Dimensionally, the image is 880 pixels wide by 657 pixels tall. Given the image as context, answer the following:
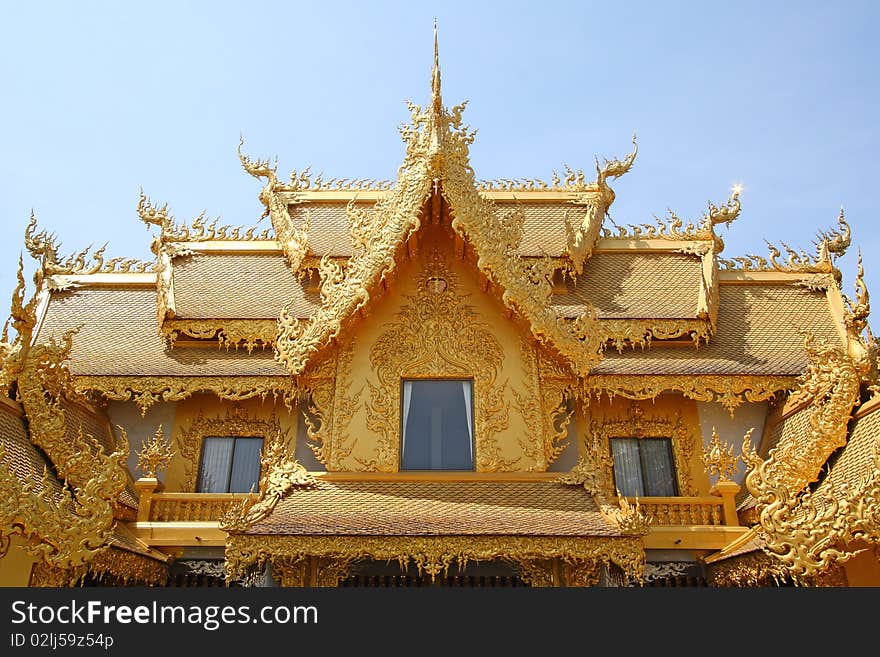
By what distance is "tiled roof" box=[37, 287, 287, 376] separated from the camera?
8.94 meters

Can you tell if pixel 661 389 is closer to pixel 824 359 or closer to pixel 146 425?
pixel 824 359

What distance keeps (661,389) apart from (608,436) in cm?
84

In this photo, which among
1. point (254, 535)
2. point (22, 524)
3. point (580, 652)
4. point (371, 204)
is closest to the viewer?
point (580, 652)

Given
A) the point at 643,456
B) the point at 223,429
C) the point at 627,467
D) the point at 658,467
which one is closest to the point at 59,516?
the point at 223,429

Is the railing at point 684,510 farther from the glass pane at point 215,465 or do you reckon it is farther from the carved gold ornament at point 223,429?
the glass pane at point 215,465

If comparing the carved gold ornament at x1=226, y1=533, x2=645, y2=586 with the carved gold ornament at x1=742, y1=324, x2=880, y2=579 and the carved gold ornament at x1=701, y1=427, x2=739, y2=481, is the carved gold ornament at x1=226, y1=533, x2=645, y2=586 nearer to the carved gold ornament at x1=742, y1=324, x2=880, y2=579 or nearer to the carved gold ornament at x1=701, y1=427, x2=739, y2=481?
the carved gold ornament at x1=742, y1=324, x2=880, y2=579

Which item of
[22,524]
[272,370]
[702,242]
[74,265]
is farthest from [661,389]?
[74,265]

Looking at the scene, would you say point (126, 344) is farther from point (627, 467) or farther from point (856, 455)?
point (856, 455)

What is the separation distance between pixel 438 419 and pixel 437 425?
0.07 m

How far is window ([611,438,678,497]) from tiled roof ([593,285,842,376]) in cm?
90

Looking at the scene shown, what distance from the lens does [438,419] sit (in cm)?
816

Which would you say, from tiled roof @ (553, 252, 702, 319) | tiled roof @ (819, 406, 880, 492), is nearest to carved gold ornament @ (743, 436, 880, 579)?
tiled roof @ (819, 406, 880, 492)

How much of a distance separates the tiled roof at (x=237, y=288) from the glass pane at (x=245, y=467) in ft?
5.48

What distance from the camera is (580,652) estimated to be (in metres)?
4.57
